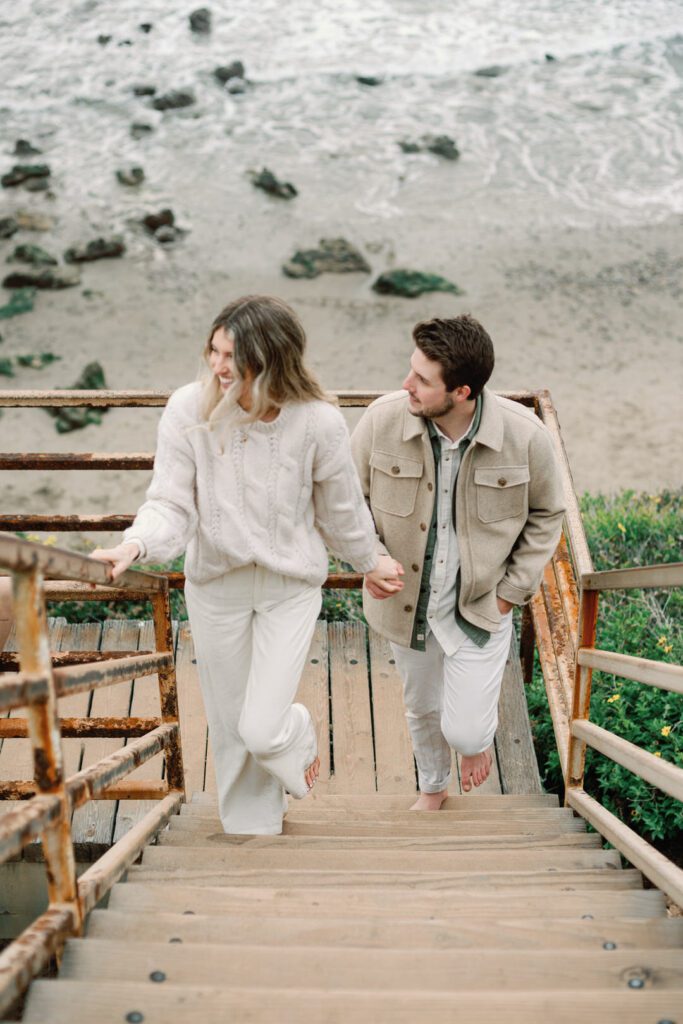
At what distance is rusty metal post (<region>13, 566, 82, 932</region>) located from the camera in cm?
199

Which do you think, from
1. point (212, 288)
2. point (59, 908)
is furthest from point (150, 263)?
point (59, 908)

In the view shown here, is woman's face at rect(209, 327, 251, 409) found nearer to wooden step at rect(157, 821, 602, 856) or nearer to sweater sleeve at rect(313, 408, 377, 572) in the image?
sweater sleeve at rect(313, 408, 377, 572)

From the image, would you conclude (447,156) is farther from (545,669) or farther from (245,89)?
(545,669)

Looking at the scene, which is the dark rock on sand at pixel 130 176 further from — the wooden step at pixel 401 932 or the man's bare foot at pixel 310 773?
the wooden step at pixel 401 932

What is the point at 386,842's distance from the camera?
10.7 ft

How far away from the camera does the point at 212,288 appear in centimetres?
1290

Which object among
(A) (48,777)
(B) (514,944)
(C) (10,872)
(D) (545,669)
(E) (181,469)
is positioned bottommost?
(C) (10,872)

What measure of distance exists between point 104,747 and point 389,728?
1233mm

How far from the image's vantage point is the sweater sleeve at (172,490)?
113 inches

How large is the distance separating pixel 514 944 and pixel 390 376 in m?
9.55

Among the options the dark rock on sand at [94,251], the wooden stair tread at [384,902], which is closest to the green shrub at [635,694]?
the wooden stair tread at [384,902]

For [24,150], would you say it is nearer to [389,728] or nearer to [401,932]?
[389,728]

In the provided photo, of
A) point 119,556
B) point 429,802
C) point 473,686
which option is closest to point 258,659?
point 119,556

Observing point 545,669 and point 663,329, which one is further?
point 663,329
